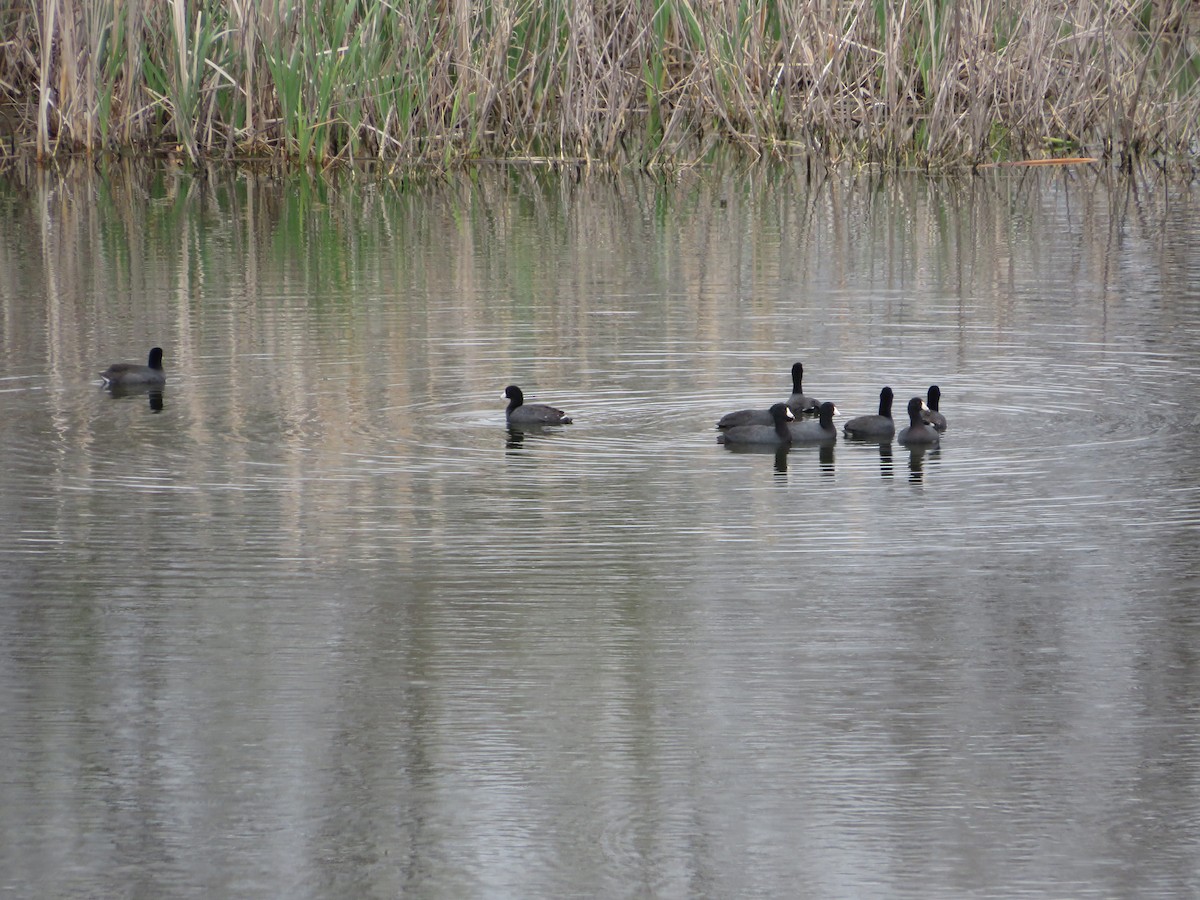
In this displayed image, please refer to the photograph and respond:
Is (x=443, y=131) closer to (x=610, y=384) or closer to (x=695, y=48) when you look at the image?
(x=695, y=48)

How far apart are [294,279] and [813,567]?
8.67m

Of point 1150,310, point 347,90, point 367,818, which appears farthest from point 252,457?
point 347,90

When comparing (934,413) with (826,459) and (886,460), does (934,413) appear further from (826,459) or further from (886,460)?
(826,459)

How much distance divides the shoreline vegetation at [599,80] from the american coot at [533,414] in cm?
1077

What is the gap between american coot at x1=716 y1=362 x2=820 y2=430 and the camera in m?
10.2

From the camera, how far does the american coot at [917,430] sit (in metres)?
10.0

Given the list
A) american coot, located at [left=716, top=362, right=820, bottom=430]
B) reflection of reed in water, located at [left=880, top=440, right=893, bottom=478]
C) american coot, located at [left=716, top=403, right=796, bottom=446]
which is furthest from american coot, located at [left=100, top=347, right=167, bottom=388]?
reflection of reed in water, located at [left=880, top=440, right=893, bottom=478]

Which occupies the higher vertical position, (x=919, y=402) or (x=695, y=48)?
(x=695, y=48)

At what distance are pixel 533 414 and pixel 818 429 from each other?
1.31 metres

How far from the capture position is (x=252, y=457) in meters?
9.87

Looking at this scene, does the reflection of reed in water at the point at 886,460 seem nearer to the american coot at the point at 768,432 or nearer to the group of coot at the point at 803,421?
the group of coot at the point at 803,421

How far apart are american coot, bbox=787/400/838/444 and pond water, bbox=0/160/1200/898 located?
0.51 ft

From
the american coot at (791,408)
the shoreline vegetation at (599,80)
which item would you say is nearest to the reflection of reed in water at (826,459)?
the american coot at (791,408)

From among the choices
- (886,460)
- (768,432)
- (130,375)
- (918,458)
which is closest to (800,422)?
(768,432)
